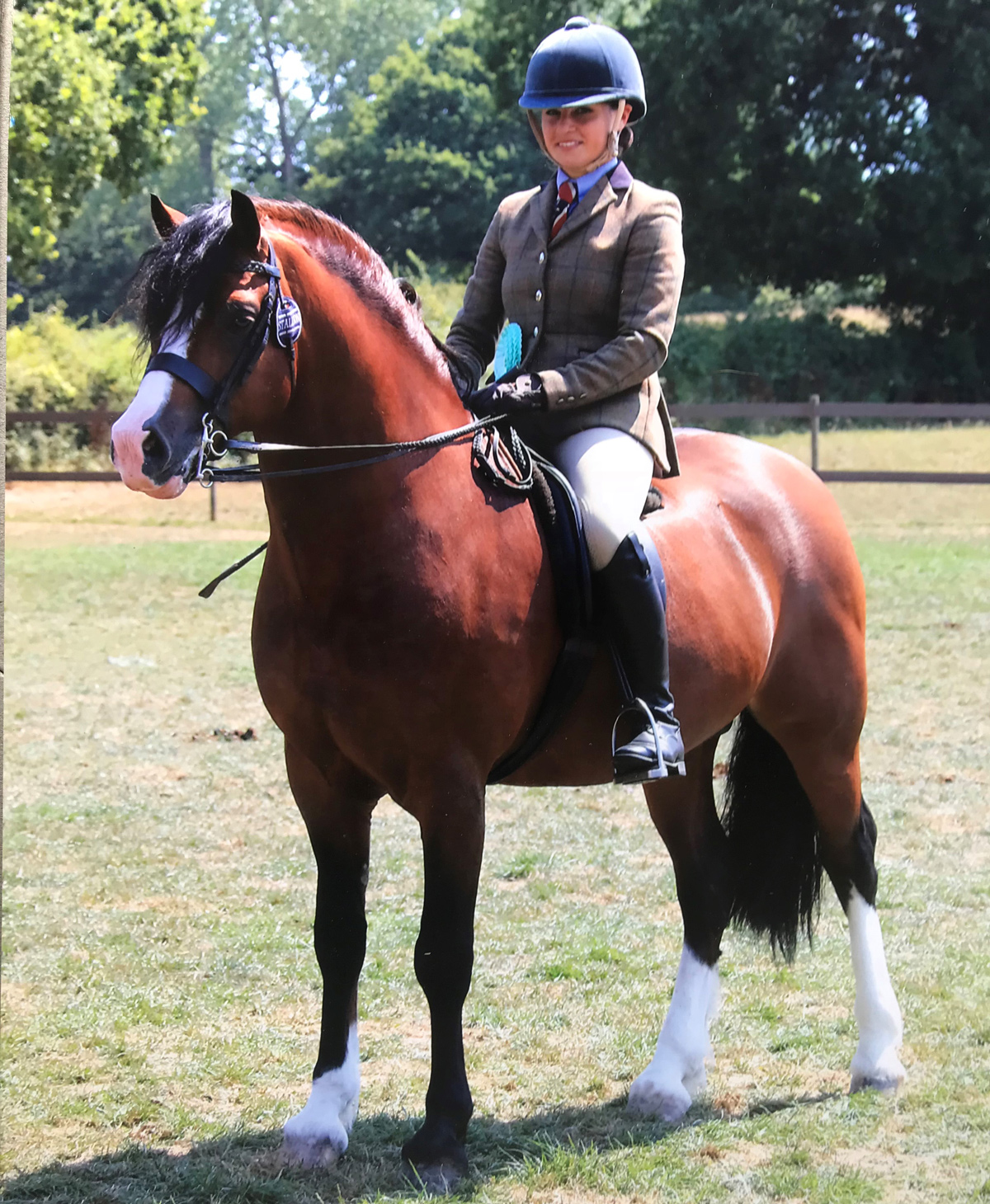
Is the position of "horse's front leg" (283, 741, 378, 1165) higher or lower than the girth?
lower

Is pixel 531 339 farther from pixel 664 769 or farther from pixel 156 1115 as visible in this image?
pixel 156 1115

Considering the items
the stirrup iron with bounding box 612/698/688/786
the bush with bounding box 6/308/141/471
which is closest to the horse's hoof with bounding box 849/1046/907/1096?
the stirrup iron with bounding box 612/698/688/786

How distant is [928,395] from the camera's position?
33.2 meters

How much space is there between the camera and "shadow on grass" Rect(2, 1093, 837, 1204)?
3.43m

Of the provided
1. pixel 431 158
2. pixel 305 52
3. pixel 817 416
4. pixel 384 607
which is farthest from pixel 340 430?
pixel 305 52

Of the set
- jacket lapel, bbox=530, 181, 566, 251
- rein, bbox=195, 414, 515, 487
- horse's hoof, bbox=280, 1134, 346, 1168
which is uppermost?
jacket lapel, bbox=530, 181, 566, 251

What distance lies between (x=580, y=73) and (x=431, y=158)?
4897 cm

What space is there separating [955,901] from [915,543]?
12297mm

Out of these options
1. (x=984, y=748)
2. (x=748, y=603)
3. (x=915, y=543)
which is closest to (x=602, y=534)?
(x=748, y=603)

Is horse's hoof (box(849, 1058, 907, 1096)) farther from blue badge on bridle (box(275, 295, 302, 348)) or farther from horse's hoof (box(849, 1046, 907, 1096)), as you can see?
blue badge on bridle (box(275, 295, 302, 348))

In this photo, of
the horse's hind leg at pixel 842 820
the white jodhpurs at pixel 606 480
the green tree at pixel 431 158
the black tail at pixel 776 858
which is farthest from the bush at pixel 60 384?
the white jodhpurs at pixel 606 480

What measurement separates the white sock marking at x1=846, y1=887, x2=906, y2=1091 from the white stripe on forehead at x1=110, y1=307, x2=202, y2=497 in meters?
2.67

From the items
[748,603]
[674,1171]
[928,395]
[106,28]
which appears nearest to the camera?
[674,1171]

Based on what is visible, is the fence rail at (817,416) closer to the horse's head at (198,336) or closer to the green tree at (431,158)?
the horse's head at (198,336)
